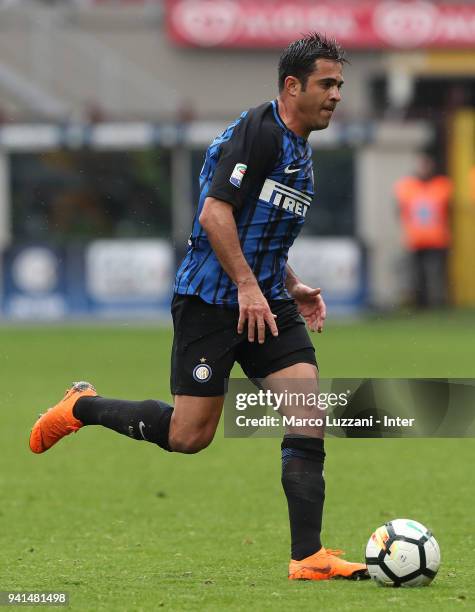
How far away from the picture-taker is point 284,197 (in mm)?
6102

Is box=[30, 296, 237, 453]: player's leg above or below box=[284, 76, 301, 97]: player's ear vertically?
below

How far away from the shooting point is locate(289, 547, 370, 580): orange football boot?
5988mm

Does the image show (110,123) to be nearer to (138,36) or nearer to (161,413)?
(138,36)

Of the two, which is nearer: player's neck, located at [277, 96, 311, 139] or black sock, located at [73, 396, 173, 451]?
player's neck, located at [277, 96, 311, 139]

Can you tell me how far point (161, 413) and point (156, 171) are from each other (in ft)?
55.9

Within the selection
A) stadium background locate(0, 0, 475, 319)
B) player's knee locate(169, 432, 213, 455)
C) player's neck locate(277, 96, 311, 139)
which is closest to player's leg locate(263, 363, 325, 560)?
player's knee locate(169, 432, 213, 455)

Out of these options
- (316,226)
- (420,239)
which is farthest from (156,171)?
(420,239)

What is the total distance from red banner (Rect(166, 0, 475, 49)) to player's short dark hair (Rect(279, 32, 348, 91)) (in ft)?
70.7

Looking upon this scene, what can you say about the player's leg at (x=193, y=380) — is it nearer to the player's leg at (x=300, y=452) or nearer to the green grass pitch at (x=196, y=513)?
the player's leg at (x=300, y=452)

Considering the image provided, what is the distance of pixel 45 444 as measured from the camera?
6.72 m

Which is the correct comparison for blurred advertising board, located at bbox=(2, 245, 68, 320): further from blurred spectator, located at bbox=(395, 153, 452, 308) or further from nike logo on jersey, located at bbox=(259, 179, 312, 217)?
nike logo on jersey, located at bbox=(259, 179, 312, 217)

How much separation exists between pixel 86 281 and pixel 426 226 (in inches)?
192

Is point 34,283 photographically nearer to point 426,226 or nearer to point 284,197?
point 426,226

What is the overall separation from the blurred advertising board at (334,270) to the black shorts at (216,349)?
Answer: 15656 millimetres
